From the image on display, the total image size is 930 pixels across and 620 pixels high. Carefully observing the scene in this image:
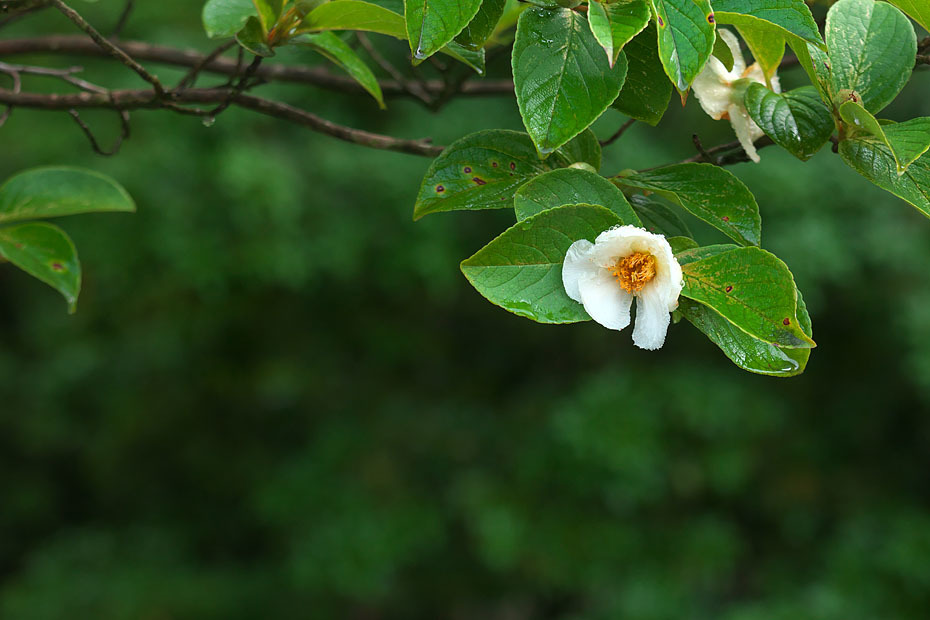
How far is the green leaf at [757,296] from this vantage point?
0.41 m

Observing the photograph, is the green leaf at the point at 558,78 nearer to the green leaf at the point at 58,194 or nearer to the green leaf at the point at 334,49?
the green leaf at the point at 334,49

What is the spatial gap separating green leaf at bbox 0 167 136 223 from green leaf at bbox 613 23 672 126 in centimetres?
47

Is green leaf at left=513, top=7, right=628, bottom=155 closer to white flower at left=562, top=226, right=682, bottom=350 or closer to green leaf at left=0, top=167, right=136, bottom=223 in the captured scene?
white flower at left=562, top=226, right=682, bottom=350

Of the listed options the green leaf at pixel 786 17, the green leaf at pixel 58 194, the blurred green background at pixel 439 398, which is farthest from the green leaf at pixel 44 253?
the blurred green background at pixel 439 398

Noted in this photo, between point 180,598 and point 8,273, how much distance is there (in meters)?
1.61

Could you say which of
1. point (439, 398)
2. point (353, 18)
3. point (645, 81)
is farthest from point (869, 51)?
point (439, 398)

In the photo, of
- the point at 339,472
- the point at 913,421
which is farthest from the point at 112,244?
the point at 913,421

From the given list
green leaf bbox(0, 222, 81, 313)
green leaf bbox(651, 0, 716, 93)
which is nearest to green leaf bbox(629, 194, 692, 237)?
green leaf bbox(651, 0, 716, 93)

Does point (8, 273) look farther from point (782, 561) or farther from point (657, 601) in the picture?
point (782, 561)

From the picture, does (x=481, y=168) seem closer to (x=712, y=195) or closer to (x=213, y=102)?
(x=712, y=195)

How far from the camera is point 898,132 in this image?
1.57 feet

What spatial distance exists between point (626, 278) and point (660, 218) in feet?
0.36

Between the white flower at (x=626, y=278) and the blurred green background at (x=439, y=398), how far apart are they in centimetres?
140

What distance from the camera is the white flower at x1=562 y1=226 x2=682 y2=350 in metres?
0.44
